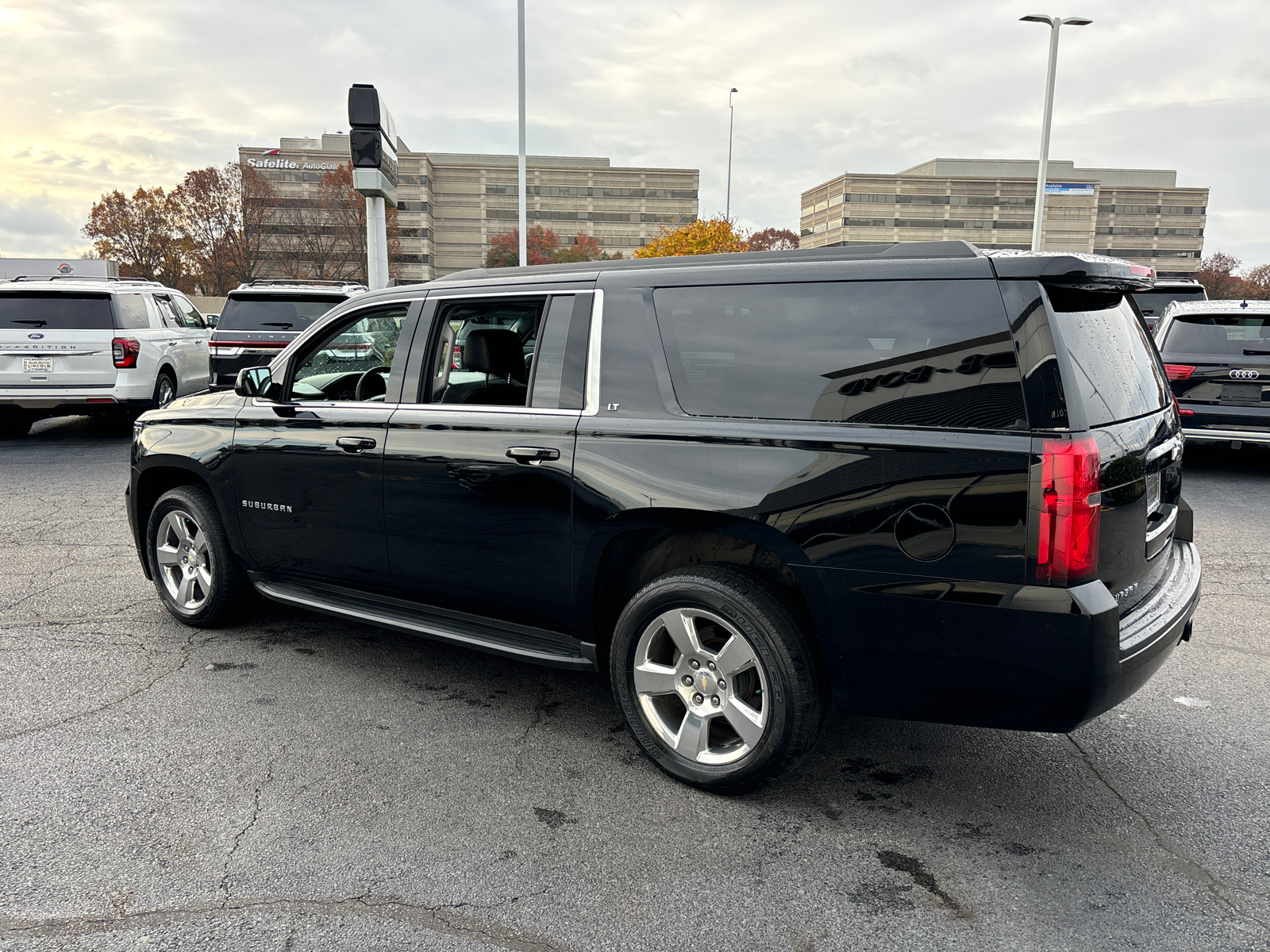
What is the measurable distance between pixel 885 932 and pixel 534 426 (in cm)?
207

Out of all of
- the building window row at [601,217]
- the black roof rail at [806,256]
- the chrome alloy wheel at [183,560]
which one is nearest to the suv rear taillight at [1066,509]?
the black roof rail at [806,256]

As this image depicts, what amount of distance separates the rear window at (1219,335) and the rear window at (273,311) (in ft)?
34.0

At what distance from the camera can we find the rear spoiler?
106 inches

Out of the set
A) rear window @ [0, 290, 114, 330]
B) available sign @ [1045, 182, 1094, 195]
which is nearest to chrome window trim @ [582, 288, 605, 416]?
rear window @ [0, 290, 114, 330]

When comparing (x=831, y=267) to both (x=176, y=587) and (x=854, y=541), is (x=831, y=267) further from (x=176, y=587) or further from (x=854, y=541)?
(x=176, y=587)

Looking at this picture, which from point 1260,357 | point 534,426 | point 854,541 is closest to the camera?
point 854,541

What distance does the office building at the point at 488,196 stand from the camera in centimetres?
10769

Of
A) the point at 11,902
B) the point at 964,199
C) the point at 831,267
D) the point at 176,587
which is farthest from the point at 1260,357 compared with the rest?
the point at 964,199

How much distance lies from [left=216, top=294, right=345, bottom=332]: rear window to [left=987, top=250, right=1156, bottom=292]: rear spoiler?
11815mm

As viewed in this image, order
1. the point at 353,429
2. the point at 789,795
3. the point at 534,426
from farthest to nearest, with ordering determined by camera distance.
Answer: the point at 353,429, the point at 534,426, the point at 789,795

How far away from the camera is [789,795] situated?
3.28m

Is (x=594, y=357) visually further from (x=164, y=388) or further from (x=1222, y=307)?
(x=164, y=388)

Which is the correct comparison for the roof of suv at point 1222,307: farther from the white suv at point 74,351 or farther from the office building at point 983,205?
the office building at point 983,205

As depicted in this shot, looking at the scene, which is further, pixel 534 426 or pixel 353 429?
pixel 353 429
